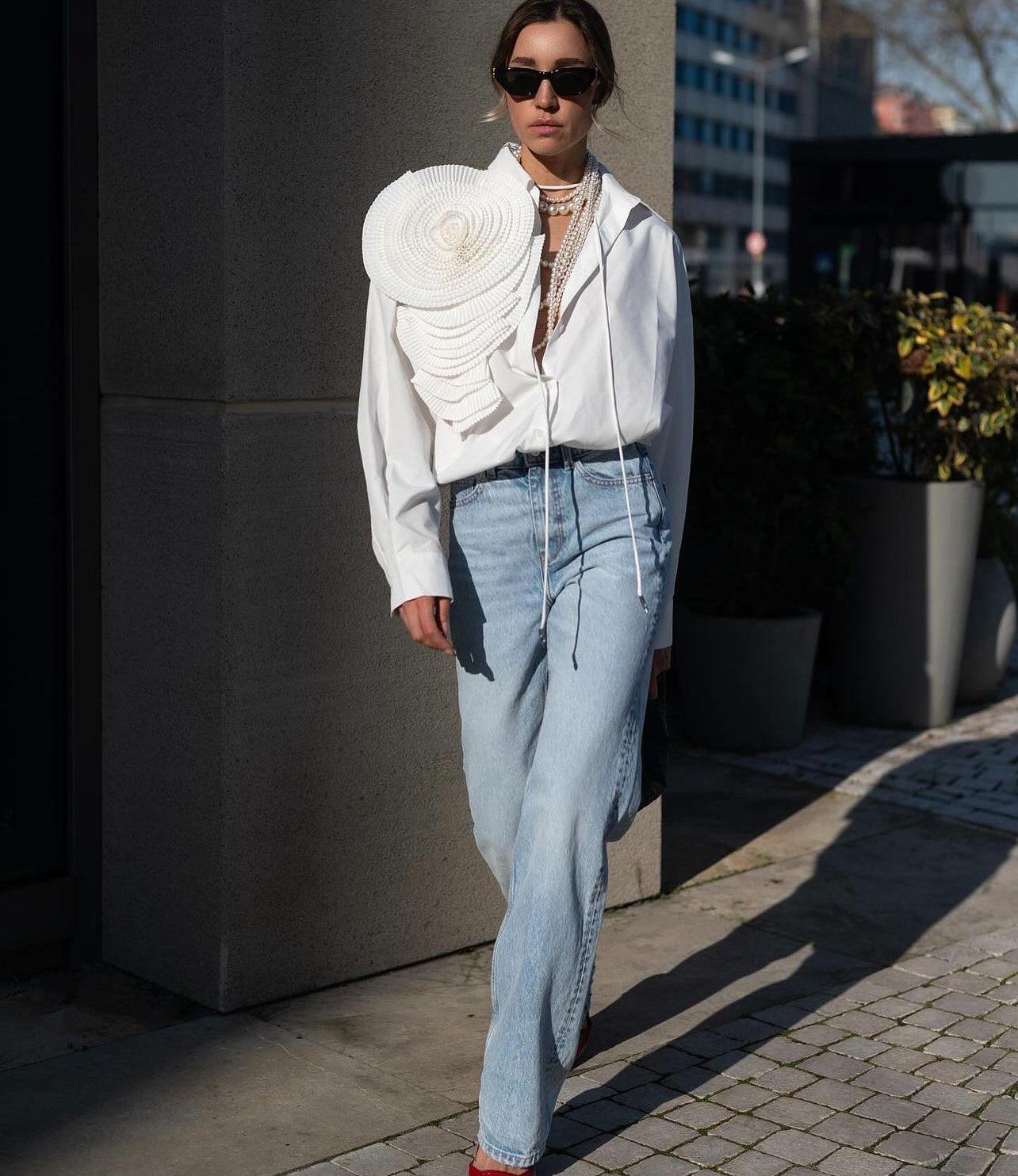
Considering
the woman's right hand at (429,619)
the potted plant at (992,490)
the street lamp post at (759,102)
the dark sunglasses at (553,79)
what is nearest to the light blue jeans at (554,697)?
the woman's right hand at (429,619)

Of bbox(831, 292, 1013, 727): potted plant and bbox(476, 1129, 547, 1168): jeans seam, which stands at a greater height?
bbox(831, 292, 1013, 727): potted plant

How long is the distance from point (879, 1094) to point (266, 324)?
2.07m

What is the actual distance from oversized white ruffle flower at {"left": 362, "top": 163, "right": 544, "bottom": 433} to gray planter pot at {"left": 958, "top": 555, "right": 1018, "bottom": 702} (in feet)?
16.3

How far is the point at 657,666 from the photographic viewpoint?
334 centimetres

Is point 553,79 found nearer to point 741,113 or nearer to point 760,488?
point 760,488

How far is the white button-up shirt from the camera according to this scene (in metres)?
3.00

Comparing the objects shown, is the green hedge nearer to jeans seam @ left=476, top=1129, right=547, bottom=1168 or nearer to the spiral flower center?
the spiral flower center

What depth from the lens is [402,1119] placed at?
330 centimetres

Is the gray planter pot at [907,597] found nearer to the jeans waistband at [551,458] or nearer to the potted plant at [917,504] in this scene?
the potted plant at [917,504]

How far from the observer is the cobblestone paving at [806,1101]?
3160mm

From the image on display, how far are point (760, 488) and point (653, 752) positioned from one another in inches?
138

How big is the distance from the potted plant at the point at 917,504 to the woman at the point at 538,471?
3.84 meters

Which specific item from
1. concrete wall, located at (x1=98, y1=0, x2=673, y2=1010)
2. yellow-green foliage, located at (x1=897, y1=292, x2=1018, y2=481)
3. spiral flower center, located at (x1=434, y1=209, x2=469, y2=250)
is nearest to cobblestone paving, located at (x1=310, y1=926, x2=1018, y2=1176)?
concrete wall, located at (x1=98, y1=0, x2=673, y2=1010)

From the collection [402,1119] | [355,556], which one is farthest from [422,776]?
[402,1119]
